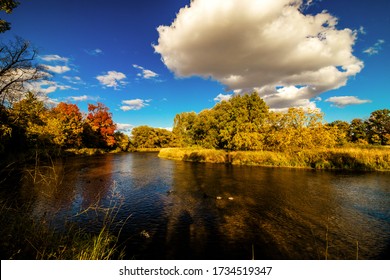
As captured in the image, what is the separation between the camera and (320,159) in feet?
97.1

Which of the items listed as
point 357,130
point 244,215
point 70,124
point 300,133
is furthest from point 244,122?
point 357,130

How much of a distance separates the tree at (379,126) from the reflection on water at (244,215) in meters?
60.2

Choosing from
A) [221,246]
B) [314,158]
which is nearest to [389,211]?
[221,246]

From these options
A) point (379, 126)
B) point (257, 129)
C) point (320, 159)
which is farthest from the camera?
point (379, 126)

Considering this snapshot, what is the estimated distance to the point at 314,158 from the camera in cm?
3012

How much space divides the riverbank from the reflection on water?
617cm

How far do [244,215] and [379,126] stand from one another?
8316 cm

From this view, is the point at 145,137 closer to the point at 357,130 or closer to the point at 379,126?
the point at 357,130

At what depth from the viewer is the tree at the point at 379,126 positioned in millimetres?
67387

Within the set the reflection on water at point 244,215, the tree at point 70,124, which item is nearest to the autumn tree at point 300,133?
the reflection on water at point 244,215

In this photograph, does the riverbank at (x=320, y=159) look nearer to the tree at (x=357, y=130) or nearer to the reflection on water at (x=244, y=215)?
the reflection on water at (x=244, y=215)

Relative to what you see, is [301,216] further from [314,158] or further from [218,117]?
[218,117]

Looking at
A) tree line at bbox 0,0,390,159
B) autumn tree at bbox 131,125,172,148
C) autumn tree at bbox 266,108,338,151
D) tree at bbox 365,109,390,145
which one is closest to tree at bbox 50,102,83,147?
tree line at bbox 0,0,390,159

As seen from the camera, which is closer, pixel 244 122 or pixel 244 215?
pixel 244 215
